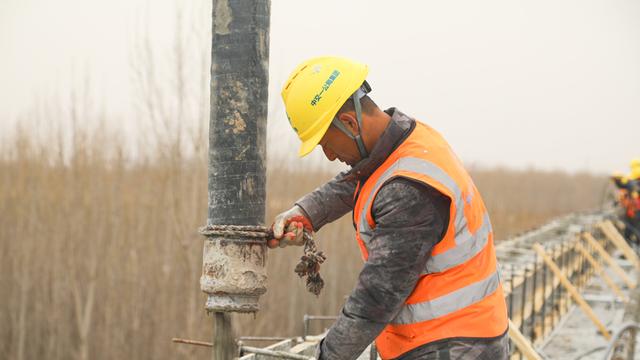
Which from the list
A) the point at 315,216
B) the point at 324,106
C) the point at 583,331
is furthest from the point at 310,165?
the point at 324,106

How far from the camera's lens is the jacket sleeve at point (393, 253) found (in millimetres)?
1927

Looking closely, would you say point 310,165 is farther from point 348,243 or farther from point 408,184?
point 408,184

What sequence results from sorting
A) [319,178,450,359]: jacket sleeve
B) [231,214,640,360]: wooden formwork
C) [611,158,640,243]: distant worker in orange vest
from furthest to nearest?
[611,158,640,243]: distant worker in orange vest
[231,214,640,360]: wooden formwork
[319,178,450,359]: jacket sleeve

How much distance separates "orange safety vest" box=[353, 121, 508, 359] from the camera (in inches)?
79.4

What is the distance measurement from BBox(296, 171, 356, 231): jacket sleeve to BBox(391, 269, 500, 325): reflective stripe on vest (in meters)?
0.73

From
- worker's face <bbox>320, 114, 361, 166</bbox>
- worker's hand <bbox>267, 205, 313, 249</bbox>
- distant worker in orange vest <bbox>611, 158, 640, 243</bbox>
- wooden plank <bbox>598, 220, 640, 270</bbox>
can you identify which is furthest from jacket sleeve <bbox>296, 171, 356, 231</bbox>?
distant worker in orange vest <bbox>611, 158, 640, 243</bbox>

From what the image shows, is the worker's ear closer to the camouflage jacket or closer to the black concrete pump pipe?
the camouflage jacket

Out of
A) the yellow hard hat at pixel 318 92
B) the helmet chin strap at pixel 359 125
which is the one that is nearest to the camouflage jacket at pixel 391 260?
the helmet chin strap at pixel 359 125

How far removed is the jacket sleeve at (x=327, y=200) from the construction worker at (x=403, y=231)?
50 centimetres

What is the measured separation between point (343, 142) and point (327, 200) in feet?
2.15

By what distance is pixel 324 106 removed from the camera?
2.07m

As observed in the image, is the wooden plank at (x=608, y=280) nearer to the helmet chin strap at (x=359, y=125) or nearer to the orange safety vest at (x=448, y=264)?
the orange safety vest at (x=448, y=264)

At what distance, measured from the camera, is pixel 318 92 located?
208cm

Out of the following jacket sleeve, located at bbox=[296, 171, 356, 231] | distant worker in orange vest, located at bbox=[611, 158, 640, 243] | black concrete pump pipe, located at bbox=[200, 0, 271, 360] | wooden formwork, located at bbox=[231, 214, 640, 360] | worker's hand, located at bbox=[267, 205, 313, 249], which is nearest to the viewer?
black concrete pump pipe, located at bbox=[200, 0, 271, 360]
